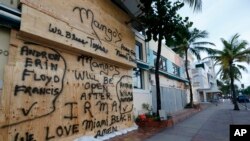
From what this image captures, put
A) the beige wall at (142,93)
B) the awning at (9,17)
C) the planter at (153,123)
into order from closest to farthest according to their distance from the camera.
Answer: the awning at (9,17) < the planter at (153,123) < the beige wall at (142,93)

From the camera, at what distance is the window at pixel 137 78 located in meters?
12.1

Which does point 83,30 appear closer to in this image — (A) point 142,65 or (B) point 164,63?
(A) point 142,65

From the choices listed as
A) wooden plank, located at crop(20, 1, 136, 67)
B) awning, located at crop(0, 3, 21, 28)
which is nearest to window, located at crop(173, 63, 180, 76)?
wooden plank, located at crop(20, 1, 136, 67)

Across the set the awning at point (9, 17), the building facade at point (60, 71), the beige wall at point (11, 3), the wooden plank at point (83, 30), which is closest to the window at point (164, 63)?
the wooden plank at point (83, 30)

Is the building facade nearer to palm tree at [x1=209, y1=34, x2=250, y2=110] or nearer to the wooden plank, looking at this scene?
the wooden plank

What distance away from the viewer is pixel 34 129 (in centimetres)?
546

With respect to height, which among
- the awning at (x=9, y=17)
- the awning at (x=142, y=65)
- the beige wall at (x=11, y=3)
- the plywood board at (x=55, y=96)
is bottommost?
the plywood board at (x=55, y=96)

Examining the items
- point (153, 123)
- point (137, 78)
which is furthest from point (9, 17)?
point (137, 78)

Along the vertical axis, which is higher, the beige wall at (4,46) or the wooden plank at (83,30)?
the wooden plank at (83,30)

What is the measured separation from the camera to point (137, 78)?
12.5 meters

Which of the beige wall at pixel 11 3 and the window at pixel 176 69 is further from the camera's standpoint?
the window at pixel 176 69

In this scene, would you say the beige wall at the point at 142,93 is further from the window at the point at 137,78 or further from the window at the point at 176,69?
the window at the point at 176,69

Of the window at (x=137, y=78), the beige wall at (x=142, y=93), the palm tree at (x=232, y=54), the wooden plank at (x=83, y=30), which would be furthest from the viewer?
the palm tree at (x=232, y=54)

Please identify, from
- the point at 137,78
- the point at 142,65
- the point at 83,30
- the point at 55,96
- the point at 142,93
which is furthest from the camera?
the point at 137,78
